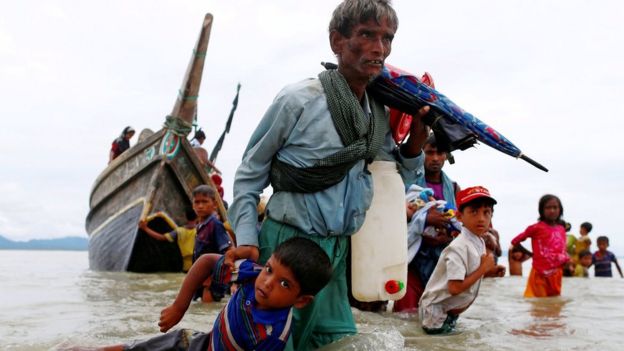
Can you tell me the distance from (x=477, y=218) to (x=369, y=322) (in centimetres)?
114

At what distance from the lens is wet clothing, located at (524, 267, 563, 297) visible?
23.5 ft

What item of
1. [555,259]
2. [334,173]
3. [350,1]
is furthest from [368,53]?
[555,259]

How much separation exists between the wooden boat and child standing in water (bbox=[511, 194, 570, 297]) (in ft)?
17.3

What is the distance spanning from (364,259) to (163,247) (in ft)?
28.8

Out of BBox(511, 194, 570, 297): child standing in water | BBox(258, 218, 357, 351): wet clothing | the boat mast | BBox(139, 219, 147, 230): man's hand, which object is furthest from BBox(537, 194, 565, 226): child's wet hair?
BBox(139, 219, 147, 230): man's hand

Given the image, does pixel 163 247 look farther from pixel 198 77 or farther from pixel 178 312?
pixel 178 312

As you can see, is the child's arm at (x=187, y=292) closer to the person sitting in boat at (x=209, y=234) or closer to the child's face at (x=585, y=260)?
the person sitting in boat at (x=209, y=234)

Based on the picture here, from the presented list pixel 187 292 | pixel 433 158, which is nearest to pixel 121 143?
pixel 433 158

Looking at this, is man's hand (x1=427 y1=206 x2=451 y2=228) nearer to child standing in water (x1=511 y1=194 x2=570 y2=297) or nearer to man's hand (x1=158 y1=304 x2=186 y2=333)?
man's hand (x1=158 y1=304 x2=186 y2=333)

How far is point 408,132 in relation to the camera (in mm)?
2842

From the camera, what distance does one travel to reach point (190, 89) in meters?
10.2

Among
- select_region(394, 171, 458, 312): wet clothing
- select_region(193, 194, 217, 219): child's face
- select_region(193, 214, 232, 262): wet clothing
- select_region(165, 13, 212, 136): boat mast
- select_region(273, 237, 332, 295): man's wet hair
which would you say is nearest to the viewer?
select_region(273, 237, 332, 295): man's wet hair

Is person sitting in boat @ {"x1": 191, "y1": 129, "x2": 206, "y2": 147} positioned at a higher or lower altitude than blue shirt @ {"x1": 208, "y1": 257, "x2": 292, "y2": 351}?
higher

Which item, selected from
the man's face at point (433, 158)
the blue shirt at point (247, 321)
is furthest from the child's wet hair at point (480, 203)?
the blue shirt at point (247, 321)
